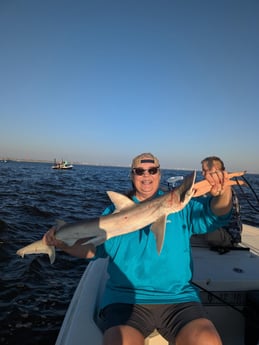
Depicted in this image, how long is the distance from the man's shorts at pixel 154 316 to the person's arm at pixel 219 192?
1081 millimetres

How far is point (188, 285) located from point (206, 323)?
0.55 m

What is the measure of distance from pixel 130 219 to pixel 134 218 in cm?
5

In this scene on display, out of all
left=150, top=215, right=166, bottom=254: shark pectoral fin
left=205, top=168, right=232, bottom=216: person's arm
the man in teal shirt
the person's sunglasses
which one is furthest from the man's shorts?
the person's sunglasses

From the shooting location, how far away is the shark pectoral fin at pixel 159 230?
312 cm

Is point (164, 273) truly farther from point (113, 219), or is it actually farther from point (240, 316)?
point (240, 316)

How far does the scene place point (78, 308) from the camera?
12.4 feet

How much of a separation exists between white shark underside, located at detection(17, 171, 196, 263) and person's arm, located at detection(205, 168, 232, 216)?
0.27m

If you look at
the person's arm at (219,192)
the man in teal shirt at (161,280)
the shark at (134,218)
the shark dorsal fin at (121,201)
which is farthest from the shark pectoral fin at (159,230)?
the person's arm at (219,192)

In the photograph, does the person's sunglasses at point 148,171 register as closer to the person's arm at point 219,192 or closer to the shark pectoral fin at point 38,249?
the person's arm at point 219,192

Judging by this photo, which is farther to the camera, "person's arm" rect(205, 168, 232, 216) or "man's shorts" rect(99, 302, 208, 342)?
"person's arm" rect(205, 168, 232, 216)

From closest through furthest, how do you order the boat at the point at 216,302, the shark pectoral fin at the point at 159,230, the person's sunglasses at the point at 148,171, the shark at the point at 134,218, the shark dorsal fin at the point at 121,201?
1. the shark pectoral fin at the point at 159,230
2. the shark at the point at 134,218
3. the boat at the point at 216,302
4. the shark dorsal fin at the point at 121,201
5. the person's sunglasses at the point at 148,171

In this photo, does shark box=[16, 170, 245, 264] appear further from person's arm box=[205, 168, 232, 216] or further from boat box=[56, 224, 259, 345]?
boat box=[56, 224, 259, 345]

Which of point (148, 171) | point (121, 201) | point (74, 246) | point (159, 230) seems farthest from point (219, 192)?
point (74, 246)

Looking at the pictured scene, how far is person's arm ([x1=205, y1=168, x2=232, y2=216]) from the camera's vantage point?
10.8 feet
